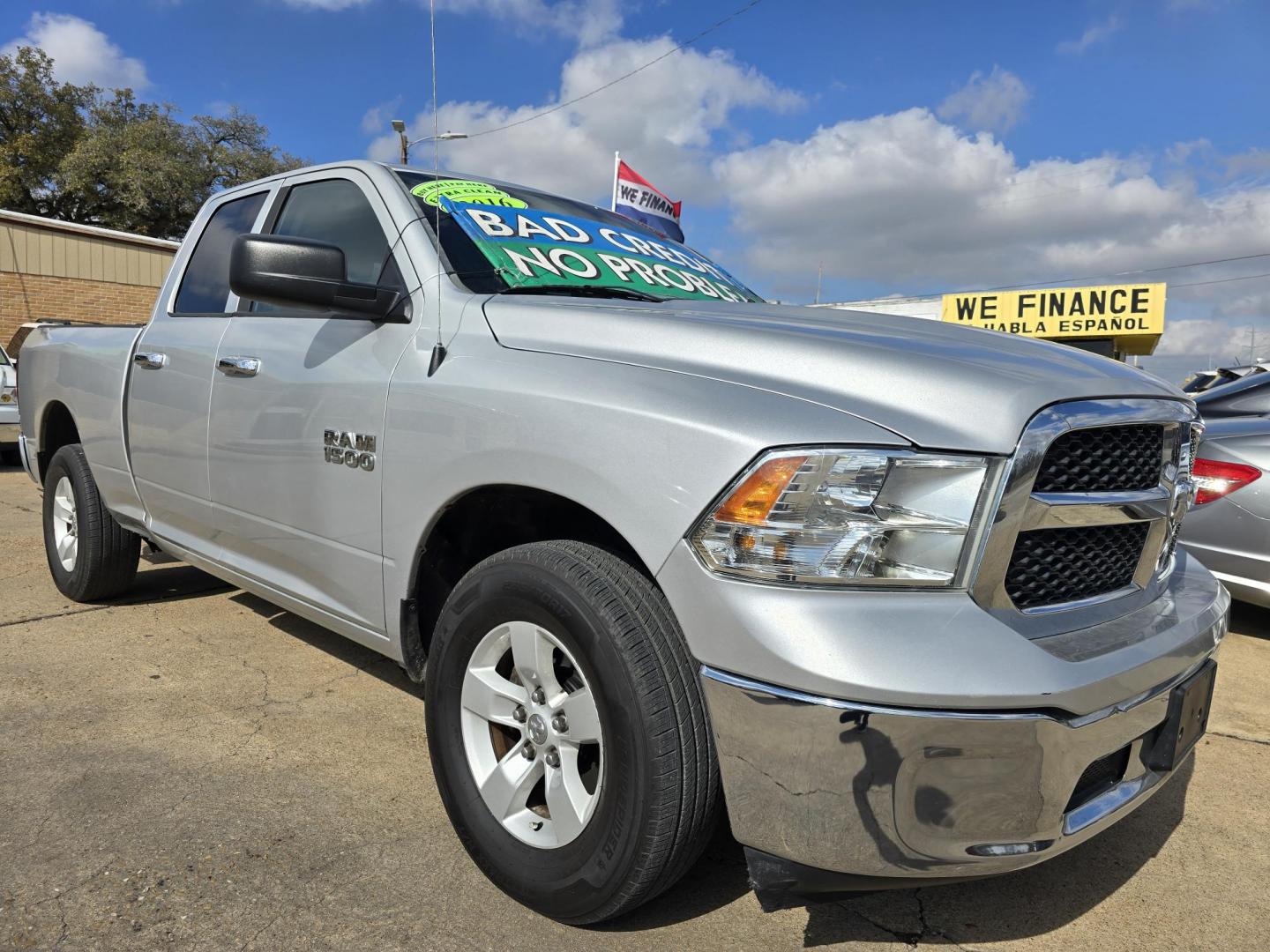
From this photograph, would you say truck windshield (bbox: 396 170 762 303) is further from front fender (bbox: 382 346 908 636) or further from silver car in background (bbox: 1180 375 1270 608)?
silver car in background (bbox: 1180 375 1270 608)

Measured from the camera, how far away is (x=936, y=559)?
1.61 meters

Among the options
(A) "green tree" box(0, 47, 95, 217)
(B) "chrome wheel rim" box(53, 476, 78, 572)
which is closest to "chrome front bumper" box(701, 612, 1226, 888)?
(B) "chrome wheel rim" box(53, 476, 78, 572)

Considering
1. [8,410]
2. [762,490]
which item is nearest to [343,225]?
[762,490]

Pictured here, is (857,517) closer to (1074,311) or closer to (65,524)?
(65,524)

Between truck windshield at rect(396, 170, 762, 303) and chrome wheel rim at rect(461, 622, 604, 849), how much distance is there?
3.32 ft

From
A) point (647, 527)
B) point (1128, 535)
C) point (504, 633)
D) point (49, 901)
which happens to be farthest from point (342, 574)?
point (1128, 535)

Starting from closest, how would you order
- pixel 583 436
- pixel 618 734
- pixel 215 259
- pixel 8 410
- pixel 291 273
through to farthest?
pixel 618 734 < pixel 583 436 < pixel 291 273 < pixel 215 259 < pixel 8 410

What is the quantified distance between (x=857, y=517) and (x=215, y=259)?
304cm

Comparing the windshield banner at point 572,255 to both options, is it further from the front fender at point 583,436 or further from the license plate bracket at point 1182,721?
the license plate bracket at point 1182,721

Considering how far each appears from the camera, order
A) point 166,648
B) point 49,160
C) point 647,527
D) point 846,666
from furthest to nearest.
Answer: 1. point 49,160
2. point 166,648
3. point 647,527
4. point 846,666

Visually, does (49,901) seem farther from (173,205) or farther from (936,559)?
(173,205)

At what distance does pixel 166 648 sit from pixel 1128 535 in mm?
3498

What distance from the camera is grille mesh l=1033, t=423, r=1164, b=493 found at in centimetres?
174

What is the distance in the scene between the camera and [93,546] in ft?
13.6
